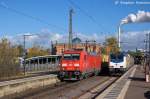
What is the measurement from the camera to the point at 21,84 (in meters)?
29.5

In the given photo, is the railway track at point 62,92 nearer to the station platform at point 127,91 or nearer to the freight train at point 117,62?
the station platform at point 127,91

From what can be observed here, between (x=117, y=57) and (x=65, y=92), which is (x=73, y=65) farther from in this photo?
(x=117, y=57)

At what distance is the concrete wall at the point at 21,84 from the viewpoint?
26.2 metres

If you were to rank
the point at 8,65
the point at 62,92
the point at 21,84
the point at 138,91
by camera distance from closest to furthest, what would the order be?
1. the point at 138,91
2. the point at 62,92
3. the point at 21,84
4. the point at 8,65

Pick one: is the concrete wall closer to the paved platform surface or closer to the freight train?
the paved platform surface

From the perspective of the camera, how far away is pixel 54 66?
83.0 meters

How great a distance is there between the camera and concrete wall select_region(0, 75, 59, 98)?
26186 mm

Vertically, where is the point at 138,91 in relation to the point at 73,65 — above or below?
below

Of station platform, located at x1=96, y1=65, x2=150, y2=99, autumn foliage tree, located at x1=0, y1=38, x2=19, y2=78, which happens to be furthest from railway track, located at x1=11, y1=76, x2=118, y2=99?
autumn foliage tree, located at x1=0, y1=38, x2=19, y2=78

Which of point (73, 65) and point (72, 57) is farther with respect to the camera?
point (72, 57)

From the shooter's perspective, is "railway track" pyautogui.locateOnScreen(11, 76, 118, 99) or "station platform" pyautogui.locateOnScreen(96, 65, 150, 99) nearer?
"station platform" pyautogui.locateOnScreen(96, 65, 150, 99)

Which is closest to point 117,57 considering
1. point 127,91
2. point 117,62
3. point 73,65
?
point 117,62

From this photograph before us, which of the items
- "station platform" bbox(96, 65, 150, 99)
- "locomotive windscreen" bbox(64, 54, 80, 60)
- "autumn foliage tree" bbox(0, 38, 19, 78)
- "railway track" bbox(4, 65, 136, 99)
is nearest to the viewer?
"station platform" bbox(96, 65, 150, 99)

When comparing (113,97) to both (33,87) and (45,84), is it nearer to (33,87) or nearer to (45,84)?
(33,87)
